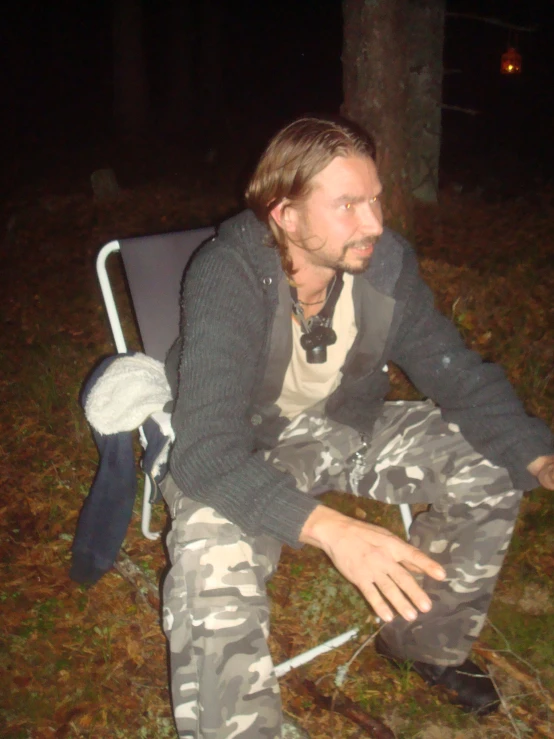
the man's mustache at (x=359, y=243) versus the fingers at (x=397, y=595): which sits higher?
the man's mustache at (x=359, y=243)

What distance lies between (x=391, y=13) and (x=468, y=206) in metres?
3.97

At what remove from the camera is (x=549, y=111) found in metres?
14.8

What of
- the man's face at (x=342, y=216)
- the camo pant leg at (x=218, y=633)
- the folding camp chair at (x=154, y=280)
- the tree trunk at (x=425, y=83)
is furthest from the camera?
the tree trunk at (x=425, y=83)

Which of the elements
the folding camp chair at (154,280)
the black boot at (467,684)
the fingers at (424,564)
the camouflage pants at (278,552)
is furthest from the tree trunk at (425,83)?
the fingers at (424,564)

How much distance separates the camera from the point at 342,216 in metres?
2.15

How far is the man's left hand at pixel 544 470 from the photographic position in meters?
2.01

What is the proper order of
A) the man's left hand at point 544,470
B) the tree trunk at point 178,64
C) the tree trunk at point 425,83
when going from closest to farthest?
the man's left hand at point 544,470
the tree trunk at point 425,83
the tree trunk at point 178,64

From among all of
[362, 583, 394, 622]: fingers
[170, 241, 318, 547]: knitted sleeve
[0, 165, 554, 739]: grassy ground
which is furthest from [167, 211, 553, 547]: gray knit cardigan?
[0, 165, 554, 739]: grassy ground

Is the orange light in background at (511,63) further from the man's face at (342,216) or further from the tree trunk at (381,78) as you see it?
the man's face at (342,216)

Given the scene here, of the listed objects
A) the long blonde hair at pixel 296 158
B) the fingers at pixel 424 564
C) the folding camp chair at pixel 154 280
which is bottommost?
the fingers at pixel 424 564

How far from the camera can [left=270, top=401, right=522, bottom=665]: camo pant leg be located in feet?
6.88

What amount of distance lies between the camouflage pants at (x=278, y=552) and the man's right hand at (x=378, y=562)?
1.01 ft

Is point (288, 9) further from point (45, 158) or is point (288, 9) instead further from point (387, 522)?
point (387, 522)

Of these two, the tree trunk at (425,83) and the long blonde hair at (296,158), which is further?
the tree trunk at (425,83)
